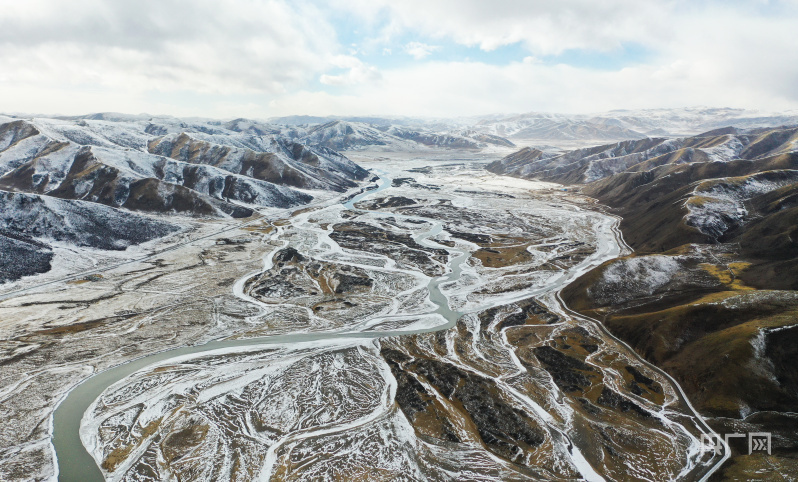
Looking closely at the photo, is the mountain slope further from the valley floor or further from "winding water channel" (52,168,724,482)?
"winding water channel" (52,168,724,482)

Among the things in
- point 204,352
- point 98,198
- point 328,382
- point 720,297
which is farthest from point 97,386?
point 98,198

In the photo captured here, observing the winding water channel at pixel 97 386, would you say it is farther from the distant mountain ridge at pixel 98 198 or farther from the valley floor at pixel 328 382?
the distant mountain ridge at pixel 98 198

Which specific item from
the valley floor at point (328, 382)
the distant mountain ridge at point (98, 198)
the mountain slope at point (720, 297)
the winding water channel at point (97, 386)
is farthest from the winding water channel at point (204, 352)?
the distant mountain ridge at point (98, 198)

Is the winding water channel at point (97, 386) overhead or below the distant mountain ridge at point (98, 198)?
below

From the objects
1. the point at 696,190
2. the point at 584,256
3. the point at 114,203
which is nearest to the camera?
the point at 584,256

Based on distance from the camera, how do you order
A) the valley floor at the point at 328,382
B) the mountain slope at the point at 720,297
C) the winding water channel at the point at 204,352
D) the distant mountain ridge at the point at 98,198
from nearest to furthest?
the winding water channel at the point at 204,352
the valley floor at the point at 328,382
the mountain slope at the point at 720,297
the distant mountain ridge at the point at 98,198

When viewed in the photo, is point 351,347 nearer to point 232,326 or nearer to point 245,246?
point 232,326

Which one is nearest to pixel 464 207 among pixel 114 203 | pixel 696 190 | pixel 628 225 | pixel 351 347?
pixel 628 225

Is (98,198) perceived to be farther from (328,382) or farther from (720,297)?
(720,297)
